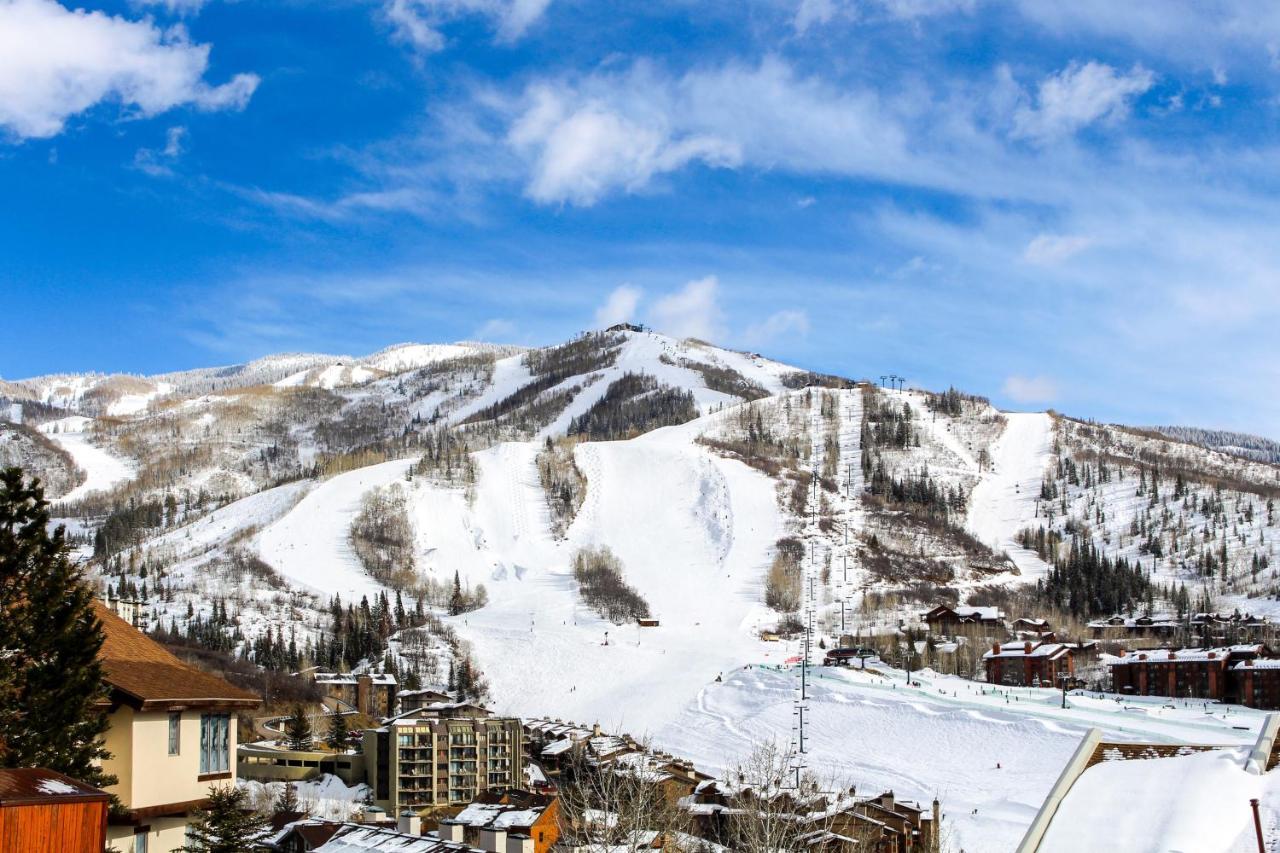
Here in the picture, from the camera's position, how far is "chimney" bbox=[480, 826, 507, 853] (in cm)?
3659

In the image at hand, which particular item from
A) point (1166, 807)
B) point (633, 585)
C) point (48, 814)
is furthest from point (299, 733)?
point (633, 585)

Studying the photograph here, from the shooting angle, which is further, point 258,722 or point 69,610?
point 258,722

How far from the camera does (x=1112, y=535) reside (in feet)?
616

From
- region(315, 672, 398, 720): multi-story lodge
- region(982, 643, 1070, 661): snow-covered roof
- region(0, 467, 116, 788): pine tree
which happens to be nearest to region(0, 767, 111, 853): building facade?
region(0, 467, 116, 788): pine tree

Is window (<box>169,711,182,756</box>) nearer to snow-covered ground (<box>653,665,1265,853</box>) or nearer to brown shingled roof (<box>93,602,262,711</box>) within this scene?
brown shingled roof (<box>93,602,262,711</box>)

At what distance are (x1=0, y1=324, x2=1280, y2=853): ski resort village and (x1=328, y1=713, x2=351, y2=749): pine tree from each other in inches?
34.9

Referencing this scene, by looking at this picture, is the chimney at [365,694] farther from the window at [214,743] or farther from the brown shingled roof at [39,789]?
the brown shingled roof at [39,789]

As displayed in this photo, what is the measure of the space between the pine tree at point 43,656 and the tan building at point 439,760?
54.2m

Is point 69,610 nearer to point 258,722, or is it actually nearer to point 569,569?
point 258,722

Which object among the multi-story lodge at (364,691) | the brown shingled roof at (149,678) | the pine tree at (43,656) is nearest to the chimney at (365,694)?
the multi-story lodge at (364,691)

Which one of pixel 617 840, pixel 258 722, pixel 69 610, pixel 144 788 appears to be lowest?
pixel 258 722

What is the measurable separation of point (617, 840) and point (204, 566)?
482 ft

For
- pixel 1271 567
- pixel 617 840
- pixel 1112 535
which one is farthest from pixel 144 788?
pixel 1112 535

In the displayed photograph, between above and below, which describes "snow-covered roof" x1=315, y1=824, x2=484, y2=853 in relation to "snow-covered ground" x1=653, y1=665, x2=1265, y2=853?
above
